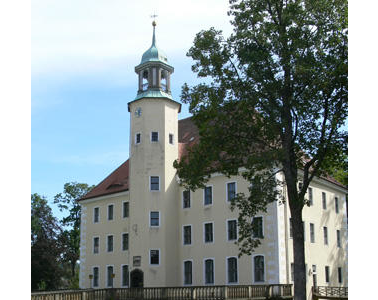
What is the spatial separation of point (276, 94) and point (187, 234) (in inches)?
829

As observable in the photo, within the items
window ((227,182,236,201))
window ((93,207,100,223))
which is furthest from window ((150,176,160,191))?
window ((93,207,100,223))

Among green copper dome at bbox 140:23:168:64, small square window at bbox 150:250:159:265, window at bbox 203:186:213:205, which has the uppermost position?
green copper dome at bbox 140:23:168:64

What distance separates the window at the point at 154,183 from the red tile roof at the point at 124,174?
386 centimetres

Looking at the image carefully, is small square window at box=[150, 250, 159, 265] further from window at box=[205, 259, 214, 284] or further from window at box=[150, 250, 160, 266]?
window at box=[205, 259, 214, 284]

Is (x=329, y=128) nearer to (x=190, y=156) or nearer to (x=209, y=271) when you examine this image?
(x=190, y=156)

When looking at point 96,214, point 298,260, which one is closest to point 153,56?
point 96,214

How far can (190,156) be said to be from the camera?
23875mm

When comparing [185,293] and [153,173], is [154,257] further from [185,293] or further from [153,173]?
[185,293]

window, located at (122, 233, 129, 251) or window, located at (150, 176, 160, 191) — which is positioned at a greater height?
window, located at (150, 176, 160, 191)

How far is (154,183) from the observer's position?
40188 mm

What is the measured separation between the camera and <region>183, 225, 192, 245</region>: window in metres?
39.7

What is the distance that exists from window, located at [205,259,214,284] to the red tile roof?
9.85m

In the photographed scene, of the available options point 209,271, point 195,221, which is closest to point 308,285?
point 209,271

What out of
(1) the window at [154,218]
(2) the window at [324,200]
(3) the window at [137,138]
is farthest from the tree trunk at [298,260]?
(3) the window at [137,138]
